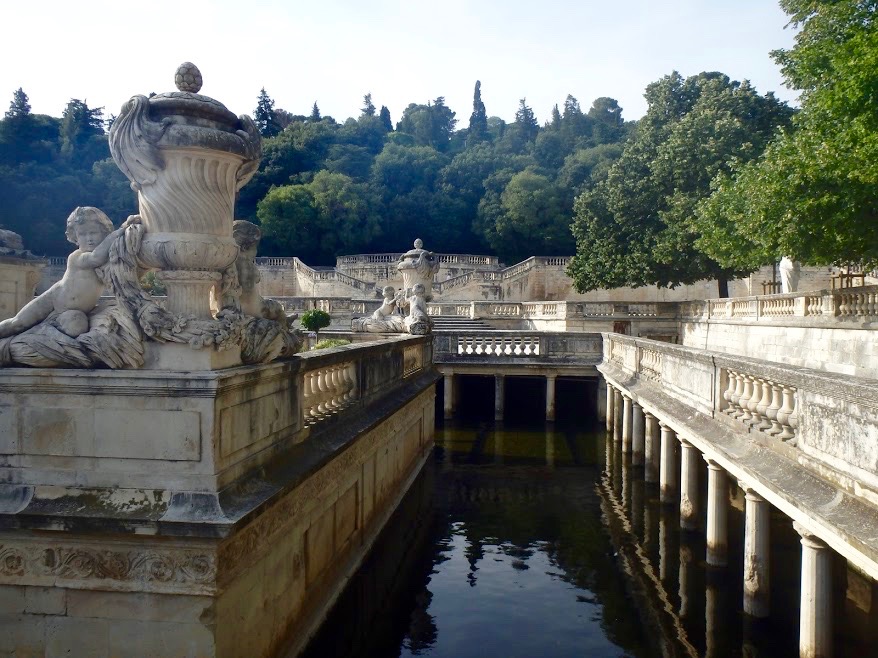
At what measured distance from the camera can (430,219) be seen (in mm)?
64312

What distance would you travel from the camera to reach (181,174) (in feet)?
18.5

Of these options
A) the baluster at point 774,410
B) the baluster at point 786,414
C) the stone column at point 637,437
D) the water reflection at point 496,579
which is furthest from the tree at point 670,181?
the baluster at point 786,414

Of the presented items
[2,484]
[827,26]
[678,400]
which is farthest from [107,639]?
[827,26]

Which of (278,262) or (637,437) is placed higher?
(278,262)

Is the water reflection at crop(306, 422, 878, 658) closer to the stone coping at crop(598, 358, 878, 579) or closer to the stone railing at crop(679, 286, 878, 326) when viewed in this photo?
the stone coping at crop(598, 358, 878, 579)

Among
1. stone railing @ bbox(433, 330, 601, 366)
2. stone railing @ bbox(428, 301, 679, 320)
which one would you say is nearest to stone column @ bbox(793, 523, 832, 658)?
stone railing @ bbox(433, 330, 601, 366)

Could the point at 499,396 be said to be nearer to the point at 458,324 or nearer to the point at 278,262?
the point at 458,324

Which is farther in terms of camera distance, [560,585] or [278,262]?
[278,262]

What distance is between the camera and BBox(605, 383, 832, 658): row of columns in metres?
6.23

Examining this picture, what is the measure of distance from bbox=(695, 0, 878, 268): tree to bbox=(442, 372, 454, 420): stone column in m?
9.45

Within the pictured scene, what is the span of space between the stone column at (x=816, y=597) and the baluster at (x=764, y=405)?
4.31 feet

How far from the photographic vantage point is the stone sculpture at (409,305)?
17250 mm

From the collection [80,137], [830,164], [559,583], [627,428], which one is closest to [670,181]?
[830,164]

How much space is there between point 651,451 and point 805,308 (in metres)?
7.46
